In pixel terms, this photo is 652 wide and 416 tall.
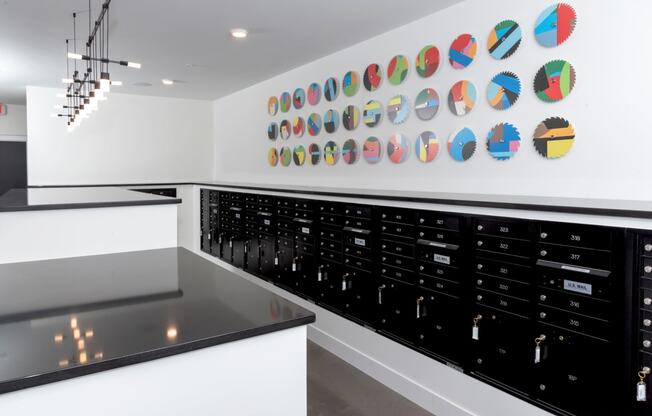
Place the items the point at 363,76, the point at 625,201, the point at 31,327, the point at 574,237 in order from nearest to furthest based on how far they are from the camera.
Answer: the point at 31,327 → the point at 574,237 → the point at 625,201 → the point at 363,76

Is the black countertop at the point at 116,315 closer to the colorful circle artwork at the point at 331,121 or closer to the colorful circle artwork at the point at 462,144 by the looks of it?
the colorful circle artwork at the point at 462,144

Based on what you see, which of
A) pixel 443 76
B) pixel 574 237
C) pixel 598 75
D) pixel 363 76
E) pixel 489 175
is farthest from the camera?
pixel 363 76

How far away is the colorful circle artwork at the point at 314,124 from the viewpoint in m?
4.15

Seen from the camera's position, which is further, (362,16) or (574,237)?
(362,16)

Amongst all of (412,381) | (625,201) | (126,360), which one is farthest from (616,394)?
(126,360)

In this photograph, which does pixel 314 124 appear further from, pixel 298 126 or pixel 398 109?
pixel 398 109

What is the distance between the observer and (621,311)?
1646 millimetres

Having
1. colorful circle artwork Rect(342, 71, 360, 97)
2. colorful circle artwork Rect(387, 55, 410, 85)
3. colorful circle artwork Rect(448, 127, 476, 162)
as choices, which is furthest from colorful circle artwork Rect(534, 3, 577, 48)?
colorful circle artwork Rect(342, 71, 360, 97)

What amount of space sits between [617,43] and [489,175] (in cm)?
88

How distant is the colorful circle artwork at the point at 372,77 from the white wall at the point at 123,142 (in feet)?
12.5

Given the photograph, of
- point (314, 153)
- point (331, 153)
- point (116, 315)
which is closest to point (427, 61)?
point (331, 153)

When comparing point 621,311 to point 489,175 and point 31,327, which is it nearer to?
point 489,175

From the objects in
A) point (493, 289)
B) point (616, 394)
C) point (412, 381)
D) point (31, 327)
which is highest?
point (31, 327)

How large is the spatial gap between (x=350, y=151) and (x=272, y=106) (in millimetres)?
1543
